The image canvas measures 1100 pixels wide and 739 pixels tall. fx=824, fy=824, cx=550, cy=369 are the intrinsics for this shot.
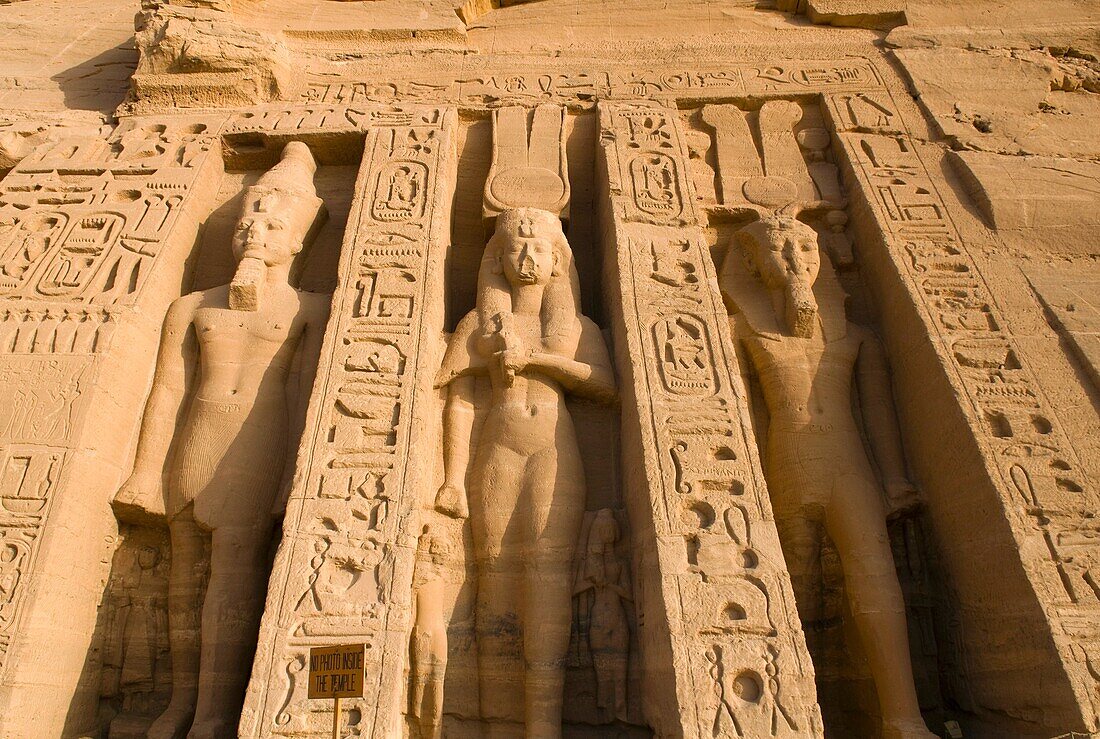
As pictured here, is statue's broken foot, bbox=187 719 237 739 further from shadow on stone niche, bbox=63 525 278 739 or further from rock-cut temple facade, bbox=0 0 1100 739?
shadow on stone niche, bbox=63 525 278 739

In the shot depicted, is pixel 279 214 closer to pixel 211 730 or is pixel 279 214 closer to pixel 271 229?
pixel 271 229

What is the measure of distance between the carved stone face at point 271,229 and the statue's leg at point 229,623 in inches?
76.3

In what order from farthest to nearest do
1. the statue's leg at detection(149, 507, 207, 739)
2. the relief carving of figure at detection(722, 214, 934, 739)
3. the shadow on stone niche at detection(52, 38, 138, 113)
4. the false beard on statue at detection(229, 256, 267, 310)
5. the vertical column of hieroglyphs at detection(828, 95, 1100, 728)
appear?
the shadow on stone niche at detection(52, 38, 138, 113)
the false beard on statue at detection(229, 256, 267, 310)
the relief carving of figure at detection(722, 214, 934, 739)
the statue's leg at detection(149, 507, 207, 739)
the vertical column of hieroglyphs at detection(828, 95, 1100, 728)

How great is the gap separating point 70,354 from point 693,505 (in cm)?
A: 373

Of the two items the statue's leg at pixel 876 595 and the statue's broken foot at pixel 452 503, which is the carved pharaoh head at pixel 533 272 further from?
the statue's leg at pixel 876 595

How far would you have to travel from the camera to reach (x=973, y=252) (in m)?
5.57

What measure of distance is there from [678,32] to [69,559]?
6799 mm

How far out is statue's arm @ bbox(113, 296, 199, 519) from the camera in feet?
15.5

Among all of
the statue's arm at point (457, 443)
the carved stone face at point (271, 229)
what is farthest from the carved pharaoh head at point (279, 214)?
the statue's arm at point (457, 443)

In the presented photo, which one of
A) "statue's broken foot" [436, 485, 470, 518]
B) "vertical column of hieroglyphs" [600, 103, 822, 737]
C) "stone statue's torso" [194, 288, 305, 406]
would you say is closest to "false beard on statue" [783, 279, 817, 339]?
"vertical column of hieroglyphs" [600, 103, 822, 737]

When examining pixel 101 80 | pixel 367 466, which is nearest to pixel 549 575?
pixel 367 466

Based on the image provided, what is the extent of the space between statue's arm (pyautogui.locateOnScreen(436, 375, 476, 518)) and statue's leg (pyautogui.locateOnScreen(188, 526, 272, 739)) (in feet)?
3.49

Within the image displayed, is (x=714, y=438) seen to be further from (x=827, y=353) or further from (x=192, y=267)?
(x=192, y=267)

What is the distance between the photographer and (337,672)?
337 cm
